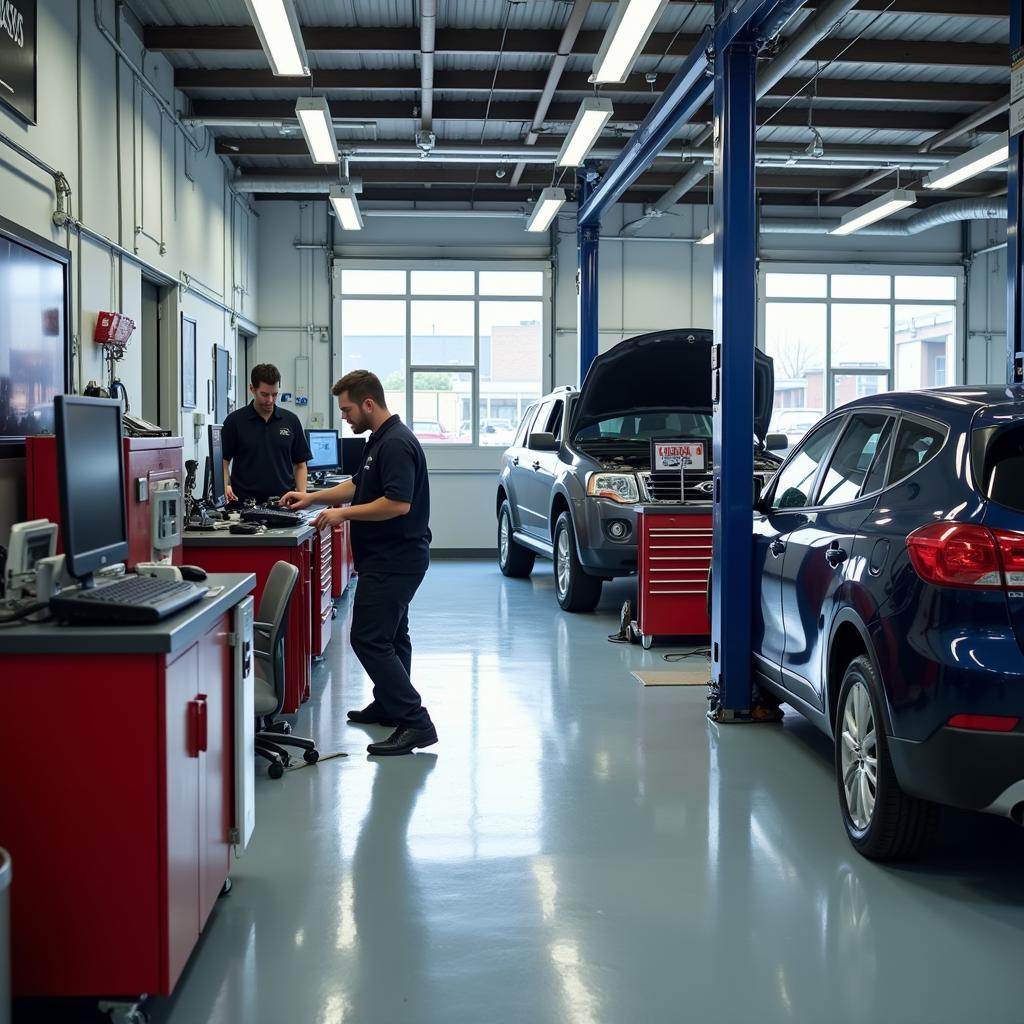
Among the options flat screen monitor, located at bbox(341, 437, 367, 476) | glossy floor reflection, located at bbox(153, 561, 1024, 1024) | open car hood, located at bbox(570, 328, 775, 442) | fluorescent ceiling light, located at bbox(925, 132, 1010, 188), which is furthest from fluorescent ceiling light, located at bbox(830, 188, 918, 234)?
glossy floor reflection, located at bbox(153, 561, 1024, 1024)

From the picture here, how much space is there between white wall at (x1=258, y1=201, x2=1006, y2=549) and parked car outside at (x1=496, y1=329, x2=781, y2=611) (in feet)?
14.1

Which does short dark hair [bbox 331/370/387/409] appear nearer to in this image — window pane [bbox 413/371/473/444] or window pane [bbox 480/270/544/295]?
window pane [bbox 413/371/473/444]

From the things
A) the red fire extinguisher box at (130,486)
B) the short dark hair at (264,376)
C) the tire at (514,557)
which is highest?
the short dark hair at (264,376)

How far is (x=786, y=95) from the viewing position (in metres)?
9.73

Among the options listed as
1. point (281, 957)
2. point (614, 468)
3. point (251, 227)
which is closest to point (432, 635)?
point (614, 468)

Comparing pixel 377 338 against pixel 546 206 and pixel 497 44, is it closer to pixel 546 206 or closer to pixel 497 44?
pixel 546 206

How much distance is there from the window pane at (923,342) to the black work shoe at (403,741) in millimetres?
11192

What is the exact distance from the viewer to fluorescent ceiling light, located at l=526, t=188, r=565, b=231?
10375 millimetres

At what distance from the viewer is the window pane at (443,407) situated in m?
13.4

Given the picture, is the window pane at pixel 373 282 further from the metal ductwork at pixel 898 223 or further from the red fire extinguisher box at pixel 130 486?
the red fire extinguisher box at pixel 130 486

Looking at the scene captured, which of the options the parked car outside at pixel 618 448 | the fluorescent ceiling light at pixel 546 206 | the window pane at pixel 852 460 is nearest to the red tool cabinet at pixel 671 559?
the parked car outside at pixel 618 448

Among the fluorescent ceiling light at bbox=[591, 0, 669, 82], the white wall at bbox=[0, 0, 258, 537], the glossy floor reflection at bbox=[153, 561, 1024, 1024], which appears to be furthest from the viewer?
the fluorescent ceiling light at bbox=[591, 0, 669, 82]

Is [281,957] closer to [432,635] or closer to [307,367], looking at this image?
[432,635]

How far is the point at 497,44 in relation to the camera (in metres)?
8.45
